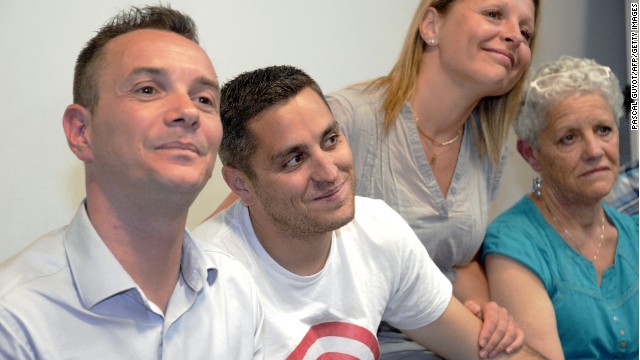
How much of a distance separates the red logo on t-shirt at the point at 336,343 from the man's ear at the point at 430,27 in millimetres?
705

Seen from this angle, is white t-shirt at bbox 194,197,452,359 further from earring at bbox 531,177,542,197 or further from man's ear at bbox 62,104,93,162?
earring at bbox 531,177,542,197

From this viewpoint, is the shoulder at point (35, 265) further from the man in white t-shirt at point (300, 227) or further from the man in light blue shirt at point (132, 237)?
the man in white t-shirt at point (300, 227)

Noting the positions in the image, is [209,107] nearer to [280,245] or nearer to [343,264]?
[280,245]

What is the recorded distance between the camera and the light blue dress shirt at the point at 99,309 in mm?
1019

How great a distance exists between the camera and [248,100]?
1436 millimetres

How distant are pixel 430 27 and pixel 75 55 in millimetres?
785

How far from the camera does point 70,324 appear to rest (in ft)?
3.43

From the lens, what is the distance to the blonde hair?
183 centimetres

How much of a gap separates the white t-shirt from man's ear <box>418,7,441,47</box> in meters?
0.45

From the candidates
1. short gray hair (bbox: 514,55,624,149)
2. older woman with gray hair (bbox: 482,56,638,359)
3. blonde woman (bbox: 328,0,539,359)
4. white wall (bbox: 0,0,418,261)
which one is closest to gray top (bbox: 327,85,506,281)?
blonde woman (bbox: 328,0,539,359)

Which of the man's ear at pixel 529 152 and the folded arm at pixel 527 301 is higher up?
the man's ear at pixel 529 152

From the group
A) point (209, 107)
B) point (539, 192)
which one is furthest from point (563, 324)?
point (209, 107)

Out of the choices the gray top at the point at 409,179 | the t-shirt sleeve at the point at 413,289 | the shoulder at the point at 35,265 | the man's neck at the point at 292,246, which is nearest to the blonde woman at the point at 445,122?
the gray top at the point at 409,179

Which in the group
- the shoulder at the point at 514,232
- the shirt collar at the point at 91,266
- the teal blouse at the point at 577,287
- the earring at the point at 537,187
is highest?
the shirt collar at the point at 91,266
